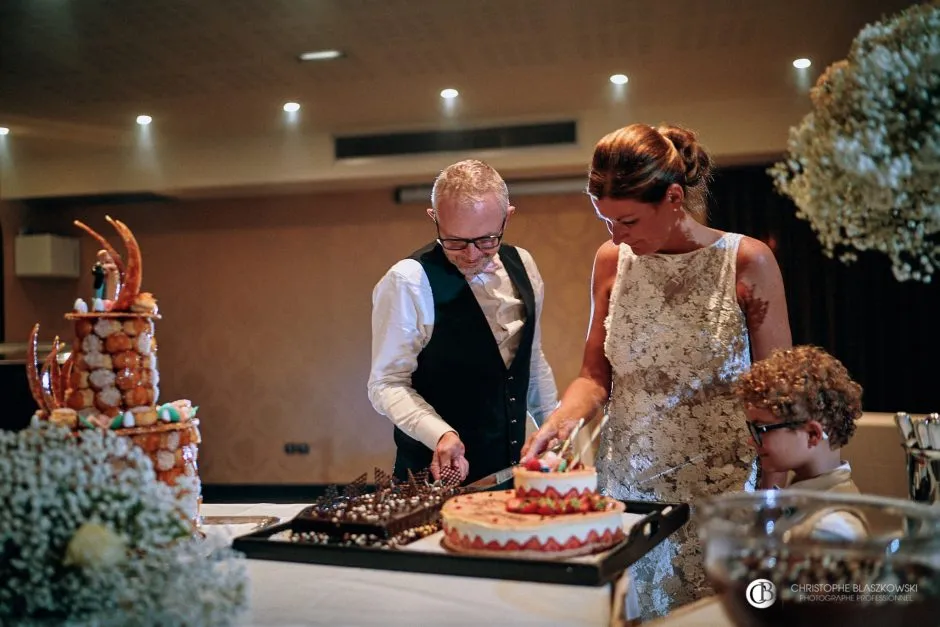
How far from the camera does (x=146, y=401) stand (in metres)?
1.73

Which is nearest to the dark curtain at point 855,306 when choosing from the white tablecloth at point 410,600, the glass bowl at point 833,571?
the white tablecloth at point 410,600

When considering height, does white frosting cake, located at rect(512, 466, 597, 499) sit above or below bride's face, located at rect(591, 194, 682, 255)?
below

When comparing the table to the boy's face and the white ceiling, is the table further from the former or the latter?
the white ceiling

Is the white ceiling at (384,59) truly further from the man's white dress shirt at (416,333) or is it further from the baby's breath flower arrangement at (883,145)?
the baby's breath flower arrangement at (883,145)

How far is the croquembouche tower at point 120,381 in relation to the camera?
64.6 inches

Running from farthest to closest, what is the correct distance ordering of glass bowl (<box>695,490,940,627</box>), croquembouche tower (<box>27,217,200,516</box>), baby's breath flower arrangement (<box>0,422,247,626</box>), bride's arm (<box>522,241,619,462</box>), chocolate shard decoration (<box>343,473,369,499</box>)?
bride's arm (<box>522,241,619,462</box>) → chocolate shard decoration (<box>343,473,369,499</box>) → croquembouche tower (<box>27,217,200,516</box>) → baby's breath flower arrangement (<box>0,422,247,626</box>) → glass bowl (<box>695,490,940,627</box>)

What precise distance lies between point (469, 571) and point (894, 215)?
0.83 meters

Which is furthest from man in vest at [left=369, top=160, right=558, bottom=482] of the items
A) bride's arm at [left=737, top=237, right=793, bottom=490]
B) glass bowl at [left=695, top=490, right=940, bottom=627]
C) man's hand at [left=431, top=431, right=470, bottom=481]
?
glass bowl at [left=695, top=490, right=940, bottom=627]

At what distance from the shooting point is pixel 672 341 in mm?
2221

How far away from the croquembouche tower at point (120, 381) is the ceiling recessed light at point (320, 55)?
4858 millimetres

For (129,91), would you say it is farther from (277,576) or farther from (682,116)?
(277,576)

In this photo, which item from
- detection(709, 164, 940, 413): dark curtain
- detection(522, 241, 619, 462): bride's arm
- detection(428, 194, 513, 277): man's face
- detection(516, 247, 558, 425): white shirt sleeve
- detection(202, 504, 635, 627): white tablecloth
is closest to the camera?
detection(202, 504, 635, 627): white tablecloth

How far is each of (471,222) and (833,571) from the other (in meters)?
1.71

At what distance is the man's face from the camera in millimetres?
2488
